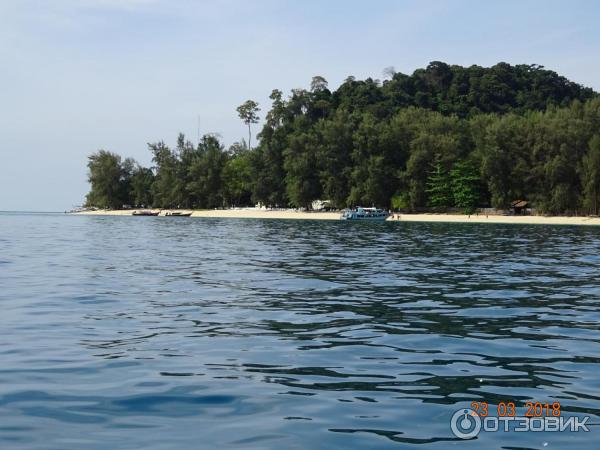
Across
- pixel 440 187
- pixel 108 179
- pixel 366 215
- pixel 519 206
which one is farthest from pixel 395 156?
pixel 108 179

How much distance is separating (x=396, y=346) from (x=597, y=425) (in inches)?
193

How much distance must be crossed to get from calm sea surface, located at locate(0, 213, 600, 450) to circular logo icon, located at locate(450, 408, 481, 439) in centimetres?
12

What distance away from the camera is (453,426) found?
25.8ft

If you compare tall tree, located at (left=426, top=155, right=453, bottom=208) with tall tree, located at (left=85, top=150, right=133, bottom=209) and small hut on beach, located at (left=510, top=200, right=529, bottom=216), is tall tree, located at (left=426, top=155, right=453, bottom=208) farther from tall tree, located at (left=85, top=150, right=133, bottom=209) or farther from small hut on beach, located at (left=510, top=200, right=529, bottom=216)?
tall tree, located at (left=85, top=150, right=133, bottom=209)

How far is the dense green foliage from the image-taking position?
105 metres

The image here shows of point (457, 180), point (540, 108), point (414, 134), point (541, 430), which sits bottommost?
point (541, 430)

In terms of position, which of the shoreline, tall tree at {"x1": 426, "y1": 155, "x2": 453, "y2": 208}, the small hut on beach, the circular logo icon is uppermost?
tall tree at {"x1": 426, "y1": 155, "x2": 453, "y2": 208}

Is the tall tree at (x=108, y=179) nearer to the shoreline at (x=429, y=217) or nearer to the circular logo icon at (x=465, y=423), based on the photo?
the shoreline at (x=429, y=217)

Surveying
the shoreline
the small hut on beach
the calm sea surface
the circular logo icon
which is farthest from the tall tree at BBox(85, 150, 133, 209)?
the circular logo icon

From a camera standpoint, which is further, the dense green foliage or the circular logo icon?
the dense green foliage

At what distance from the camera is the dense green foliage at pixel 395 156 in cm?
10481

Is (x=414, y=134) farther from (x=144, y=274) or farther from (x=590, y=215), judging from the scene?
(x=144, y=274)

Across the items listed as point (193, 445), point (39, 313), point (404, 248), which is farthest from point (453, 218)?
point (193, 445)

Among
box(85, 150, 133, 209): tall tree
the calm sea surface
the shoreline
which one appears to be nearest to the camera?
the calm sea surface
